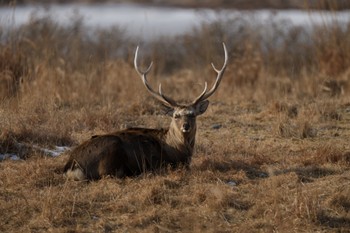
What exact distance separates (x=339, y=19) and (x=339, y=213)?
840cm

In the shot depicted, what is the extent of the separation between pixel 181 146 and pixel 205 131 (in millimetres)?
1767

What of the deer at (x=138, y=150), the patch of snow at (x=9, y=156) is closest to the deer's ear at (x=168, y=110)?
the deer at (x=138, y=150)

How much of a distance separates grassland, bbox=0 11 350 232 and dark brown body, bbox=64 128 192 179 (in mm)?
201

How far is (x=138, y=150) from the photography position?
29.2 feet

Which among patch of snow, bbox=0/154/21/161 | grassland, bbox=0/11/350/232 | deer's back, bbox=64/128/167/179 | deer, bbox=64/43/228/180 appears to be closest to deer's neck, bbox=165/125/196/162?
deer, bbox=64/43/228/180

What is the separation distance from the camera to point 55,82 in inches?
504

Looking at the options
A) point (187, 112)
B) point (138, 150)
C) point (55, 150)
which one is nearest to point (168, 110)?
point (187, 112)

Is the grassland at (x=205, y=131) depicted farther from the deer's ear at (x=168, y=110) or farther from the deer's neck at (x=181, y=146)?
the deer's ear at (x=168, y=110)

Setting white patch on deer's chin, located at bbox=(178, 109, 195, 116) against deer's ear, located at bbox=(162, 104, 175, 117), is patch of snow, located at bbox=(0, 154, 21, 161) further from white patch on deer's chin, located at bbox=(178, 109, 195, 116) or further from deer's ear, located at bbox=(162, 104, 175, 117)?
white patch on deer's chin, located at bbox=(178, 109, 195, 116)

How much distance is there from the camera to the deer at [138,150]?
858 centimetres

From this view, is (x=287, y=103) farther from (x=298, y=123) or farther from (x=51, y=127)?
(x=51, y=127)

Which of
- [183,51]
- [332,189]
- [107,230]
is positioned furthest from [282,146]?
[183,51]

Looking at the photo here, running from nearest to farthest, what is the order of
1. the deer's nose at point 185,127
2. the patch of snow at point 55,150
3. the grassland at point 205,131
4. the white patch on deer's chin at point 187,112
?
the grassland at point 205,131 < the deer's nose at point 185,127 < the white patch on deer's chin at point 187,112 < the patch of snow at point 55,150

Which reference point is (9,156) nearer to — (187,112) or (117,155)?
(117,155)
